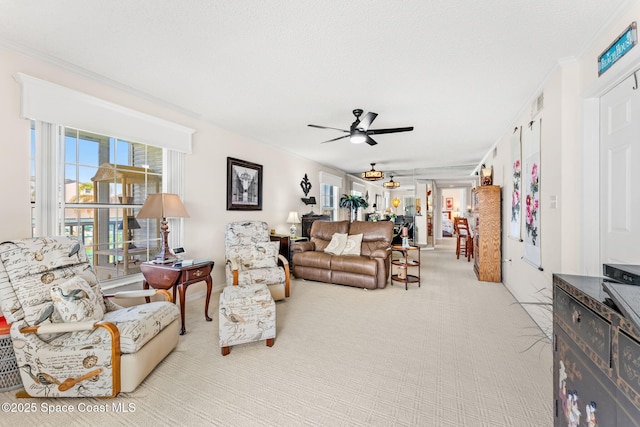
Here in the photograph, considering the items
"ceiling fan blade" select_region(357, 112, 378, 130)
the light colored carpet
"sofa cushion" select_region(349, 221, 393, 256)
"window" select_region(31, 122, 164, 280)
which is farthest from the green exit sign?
"window" select_region(31, 122, 164, 280)

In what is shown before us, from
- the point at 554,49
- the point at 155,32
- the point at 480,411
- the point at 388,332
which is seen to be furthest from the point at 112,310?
the point at 554,49

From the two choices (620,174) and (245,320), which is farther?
(245,320)

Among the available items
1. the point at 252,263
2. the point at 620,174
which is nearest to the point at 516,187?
the point at 620,174

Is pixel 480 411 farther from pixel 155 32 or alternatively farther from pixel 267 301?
pixel 155 32

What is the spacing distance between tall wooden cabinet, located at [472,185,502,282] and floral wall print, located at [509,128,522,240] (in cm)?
59

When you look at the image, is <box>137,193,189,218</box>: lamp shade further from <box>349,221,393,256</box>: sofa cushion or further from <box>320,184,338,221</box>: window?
<box>320,184,338,221</box>: window

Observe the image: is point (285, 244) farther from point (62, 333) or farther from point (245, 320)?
point (62, 333)

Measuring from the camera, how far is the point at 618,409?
0.90 metres

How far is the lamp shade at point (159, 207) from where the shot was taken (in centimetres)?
294

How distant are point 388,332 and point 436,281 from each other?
8.05 feet

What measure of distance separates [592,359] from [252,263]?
3.39 m

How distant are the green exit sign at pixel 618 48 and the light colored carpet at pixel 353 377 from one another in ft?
7.43

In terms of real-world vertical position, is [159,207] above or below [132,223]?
above

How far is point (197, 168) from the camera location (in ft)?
13.1
